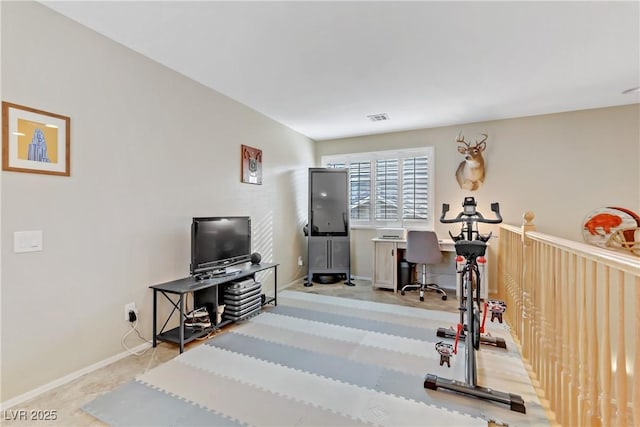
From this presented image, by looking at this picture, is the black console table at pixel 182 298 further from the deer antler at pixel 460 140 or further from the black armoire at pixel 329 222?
the deer antler at pixel 460 140

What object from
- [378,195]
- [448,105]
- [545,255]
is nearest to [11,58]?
[545,255]

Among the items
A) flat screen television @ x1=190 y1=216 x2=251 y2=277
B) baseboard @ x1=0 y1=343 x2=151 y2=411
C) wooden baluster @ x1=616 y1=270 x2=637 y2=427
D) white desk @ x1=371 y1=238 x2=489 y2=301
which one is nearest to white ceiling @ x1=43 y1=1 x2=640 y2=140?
flat screen television @ x1=190 y1=216 x2=251 y2=277

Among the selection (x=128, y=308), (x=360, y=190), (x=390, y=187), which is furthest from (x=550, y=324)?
(x=360, y=190)

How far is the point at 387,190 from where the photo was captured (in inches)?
198

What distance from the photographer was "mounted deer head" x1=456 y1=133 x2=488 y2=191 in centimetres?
417

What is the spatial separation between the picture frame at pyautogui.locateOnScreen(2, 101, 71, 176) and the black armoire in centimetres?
319

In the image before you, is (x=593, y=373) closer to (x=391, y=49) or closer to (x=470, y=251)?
(x=470, y=251)

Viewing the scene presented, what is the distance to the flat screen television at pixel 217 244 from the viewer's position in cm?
272

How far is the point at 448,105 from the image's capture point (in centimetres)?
365

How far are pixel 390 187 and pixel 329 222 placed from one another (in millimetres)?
1217

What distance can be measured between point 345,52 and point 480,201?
3.09m

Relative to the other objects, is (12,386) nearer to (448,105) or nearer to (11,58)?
(11,58)

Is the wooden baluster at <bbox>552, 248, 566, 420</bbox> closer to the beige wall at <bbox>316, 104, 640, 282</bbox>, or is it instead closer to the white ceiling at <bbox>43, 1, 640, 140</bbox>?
the white ceiling at <bbox>43, 1, 640, 140</bbox>

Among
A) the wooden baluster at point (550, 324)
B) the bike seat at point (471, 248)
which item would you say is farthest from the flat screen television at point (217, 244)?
the wooden baluster at point (550, 324)
